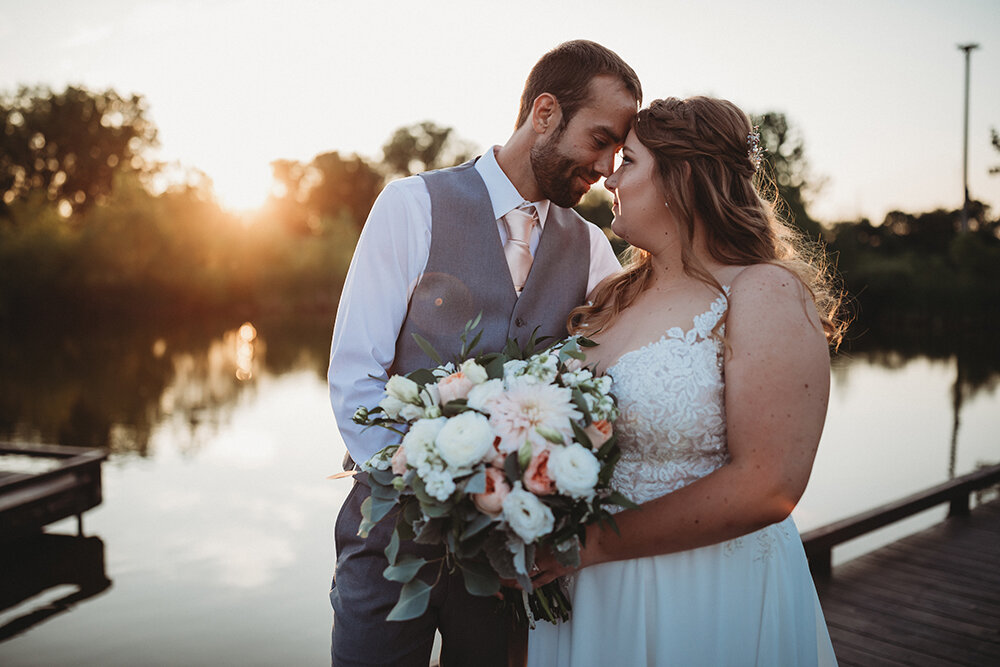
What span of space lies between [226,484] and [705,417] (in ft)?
33.7

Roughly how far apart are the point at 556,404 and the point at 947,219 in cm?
4136

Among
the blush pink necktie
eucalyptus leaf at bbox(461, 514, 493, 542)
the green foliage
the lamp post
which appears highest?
the lamp post

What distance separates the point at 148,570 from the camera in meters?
7.86

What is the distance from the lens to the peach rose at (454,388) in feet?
5.24

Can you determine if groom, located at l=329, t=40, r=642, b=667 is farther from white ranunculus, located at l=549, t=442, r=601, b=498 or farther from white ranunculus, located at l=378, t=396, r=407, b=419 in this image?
white ranunculus, located at l=549, t=442, r=601, b=498

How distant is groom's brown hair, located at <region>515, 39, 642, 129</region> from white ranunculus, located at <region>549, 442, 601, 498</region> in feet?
4.32

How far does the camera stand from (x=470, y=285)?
2.19 m

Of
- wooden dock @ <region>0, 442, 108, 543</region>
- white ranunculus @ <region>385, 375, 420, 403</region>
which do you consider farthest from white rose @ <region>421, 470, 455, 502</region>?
wooden dock @ <region>0, 442, 108, 543</region>

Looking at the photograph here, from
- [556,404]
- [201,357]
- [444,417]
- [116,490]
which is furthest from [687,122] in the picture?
[201,357]

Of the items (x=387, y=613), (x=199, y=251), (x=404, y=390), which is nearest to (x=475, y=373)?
(x=404, y=390)

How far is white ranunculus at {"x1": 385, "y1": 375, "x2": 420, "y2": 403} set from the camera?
5.31 feet

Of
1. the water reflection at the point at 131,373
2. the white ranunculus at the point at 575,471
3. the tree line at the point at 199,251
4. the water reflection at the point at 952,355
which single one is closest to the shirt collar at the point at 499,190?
the white ranunculus at the point at 575,471

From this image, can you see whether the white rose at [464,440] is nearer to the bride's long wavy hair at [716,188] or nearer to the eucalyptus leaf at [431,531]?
the eucalyptus leaf at [431,531]

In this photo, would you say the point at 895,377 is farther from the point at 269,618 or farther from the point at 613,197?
the point at 613,197
